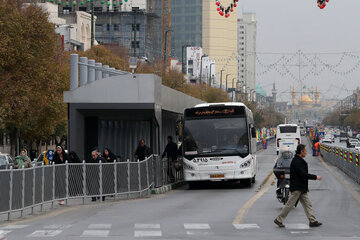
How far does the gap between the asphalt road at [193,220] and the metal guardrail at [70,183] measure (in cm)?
48

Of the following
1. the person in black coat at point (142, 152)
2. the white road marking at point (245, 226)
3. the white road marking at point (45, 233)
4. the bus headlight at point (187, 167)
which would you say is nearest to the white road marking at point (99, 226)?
the white road marking at point (45, 233)

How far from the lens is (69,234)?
1585cm

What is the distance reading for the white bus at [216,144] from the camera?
1233 inches

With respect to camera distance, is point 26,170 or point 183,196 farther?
point 183,196

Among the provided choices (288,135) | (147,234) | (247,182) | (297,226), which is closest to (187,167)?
(247,182)

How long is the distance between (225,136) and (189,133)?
1.30 meters

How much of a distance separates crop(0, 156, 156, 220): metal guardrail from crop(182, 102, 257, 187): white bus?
2307mm

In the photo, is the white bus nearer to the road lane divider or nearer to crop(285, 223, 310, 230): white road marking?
the road lane divider

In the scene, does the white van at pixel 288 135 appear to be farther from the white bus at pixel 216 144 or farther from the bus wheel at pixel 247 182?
the white bus at pixel 216 144

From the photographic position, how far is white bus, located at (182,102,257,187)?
3133 centimetres

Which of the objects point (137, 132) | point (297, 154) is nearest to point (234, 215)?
point (297, 154)

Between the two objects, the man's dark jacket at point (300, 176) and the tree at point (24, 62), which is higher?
the tree at point (24, 62)

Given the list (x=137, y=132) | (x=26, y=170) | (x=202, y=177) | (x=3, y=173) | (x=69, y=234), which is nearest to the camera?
(x=69, y=234)

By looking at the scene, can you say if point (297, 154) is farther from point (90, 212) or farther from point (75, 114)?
point (75, 114)
